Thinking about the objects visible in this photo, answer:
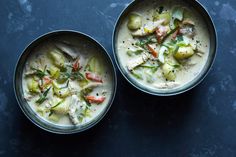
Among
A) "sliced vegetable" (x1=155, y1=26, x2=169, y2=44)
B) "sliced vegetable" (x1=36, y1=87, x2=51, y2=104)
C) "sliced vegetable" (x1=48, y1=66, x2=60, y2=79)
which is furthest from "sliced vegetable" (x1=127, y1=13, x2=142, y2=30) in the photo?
"sliced vegetable" (x1=36, y1=87, x2=51, y2=104)

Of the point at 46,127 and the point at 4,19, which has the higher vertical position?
the point at 4,19

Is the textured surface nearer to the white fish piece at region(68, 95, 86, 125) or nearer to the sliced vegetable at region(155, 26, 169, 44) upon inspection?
the white fish piece at region(68, 95, 86, 125)

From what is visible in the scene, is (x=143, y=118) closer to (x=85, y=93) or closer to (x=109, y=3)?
(x=85, y=93)

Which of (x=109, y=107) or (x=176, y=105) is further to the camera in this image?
(x=176, y=105)

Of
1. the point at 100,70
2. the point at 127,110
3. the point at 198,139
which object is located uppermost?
the point at 100,70

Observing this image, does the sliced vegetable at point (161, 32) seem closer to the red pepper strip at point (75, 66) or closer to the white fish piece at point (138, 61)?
the white fish piece at point (138, 61)

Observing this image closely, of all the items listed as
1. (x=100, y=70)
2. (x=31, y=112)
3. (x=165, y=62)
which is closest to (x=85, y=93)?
(x=100, y=70)

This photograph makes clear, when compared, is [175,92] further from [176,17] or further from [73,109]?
[73,109]
